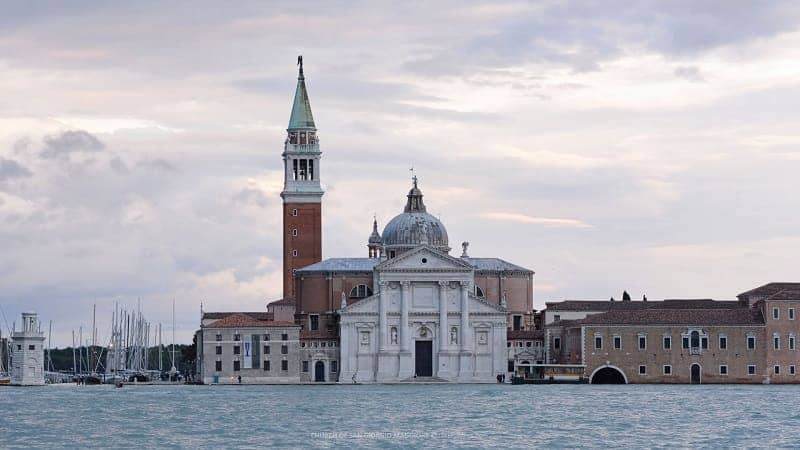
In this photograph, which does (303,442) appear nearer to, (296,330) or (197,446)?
(197,446)

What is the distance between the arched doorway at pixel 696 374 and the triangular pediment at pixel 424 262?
13.5 metres

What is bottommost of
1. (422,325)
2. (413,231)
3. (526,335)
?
(526,335)

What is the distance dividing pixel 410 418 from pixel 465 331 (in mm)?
38155

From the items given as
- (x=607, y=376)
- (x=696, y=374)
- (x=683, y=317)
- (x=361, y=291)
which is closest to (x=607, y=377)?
(x=607, y=376)

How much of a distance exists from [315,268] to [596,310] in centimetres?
1655

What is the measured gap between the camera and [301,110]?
127 meters

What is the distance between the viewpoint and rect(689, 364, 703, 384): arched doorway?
103000 mm

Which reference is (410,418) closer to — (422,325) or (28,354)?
(422,325)

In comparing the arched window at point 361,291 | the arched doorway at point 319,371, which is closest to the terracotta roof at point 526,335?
the arched window at point 361,291

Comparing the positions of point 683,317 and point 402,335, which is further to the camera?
point 402,335

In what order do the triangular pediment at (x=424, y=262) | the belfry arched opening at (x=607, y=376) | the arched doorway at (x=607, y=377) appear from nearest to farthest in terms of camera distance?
1. the arched doorway at (x=607, y=377)
2. the belfry arched opening at (x=607, y=376)
3. the triangular pediment at (x=424, y=262)

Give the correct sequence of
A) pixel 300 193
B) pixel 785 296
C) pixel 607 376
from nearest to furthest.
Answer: pixel 785 296 → pixel 607 376 → pixel 300 193

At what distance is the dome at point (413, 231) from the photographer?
377ft

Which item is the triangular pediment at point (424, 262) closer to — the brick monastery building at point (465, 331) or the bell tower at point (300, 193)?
the brick monastery building at point (465, 331)
